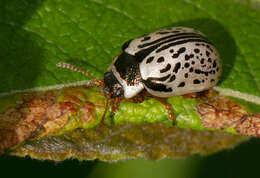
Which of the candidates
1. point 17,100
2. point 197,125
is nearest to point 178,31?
point 197,125

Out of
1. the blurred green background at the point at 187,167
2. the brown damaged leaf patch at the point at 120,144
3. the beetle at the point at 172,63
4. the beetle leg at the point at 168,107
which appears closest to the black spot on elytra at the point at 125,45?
the beetle at the point at 172,63

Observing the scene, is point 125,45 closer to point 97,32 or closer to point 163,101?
point 97,32

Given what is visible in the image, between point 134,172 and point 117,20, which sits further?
point 134,172

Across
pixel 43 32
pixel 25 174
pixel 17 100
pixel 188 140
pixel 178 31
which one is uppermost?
pixel 178 31

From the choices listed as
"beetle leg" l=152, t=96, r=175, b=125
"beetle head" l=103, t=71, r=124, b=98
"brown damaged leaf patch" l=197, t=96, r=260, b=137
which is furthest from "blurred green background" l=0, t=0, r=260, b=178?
"beetle leg" l=152, t=96, r=175, b=125

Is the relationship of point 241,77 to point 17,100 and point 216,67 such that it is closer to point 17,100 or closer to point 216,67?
point 216,67

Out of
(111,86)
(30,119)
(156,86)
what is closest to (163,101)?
(156,86)
